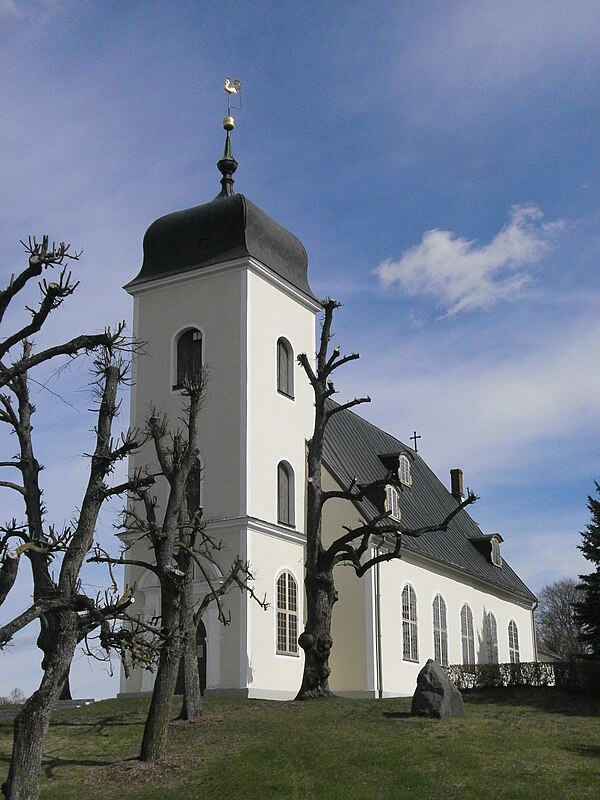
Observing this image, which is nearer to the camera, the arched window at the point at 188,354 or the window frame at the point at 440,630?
the arched window at the point at 188,354

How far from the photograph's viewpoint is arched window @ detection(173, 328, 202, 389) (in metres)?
31.5

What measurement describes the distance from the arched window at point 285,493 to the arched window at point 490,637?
12.7 m

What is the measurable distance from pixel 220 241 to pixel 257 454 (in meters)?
6.52

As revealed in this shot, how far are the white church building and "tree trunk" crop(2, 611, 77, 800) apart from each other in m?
11.0

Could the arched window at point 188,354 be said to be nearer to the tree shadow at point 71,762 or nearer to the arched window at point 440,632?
the arched window at point 440,632

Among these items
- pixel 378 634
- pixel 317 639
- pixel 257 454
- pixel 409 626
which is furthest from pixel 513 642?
pixel 317 639

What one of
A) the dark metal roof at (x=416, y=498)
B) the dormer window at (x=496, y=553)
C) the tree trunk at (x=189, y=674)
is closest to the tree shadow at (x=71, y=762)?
the tree trunk at (x=189, y=674)

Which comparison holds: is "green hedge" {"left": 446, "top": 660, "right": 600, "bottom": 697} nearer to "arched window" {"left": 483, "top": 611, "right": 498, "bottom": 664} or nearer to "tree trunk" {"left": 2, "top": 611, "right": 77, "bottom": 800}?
"arched window" {"left": 483, "top": 611, "right": 498, "bottom": 664}

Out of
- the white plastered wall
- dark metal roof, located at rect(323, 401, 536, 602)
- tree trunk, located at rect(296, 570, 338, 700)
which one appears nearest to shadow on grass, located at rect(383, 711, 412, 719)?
tree trunk, located at rect(296, 570, 338, 700)

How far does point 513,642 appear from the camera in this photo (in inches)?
1718

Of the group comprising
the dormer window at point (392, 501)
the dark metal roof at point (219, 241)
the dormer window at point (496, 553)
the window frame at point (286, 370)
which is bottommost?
the dormer window at point (496, 553)

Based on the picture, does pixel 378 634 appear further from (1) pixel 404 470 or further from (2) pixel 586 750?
(2) pixel 586 750

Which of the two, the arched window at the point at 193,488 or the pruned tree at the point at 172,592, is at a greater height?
the arched window at the point at 193,488

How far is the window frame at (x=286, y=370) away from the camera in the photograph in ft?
105
